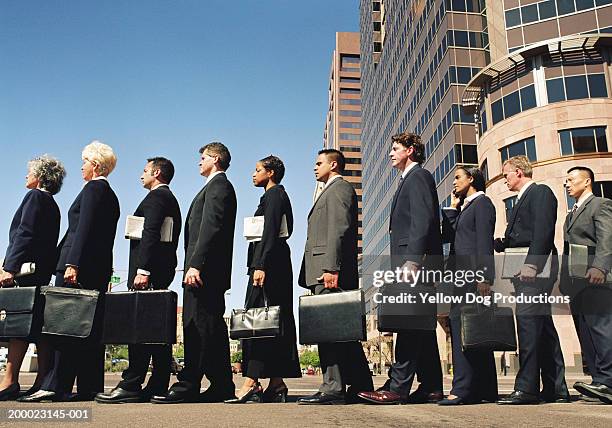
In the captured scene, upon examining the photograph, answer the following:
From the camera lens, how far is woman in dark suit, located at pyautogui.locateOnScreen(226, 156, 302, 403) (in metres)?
5.10

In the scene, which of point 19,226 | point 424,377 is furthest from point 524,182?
point 19,226

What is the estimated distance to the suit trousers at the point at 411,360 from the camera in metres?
4.66

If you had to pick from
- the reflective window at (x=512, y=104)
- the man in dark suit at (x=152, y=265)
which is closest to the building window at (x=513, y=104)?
the reflective window at (x=512, y=104)

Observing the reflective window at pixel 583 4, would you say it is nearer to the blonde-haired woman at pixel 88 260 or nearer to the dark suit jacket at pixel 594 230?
the dark suit jacket at pixel 594 230

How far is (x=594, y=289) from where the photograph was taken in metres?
5.05

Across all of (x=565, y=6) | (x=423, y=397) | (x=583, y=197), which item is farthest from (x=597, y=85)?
(x=423, y=397)

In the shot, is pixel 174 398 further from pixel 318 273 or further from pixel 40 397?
pixel 318 273

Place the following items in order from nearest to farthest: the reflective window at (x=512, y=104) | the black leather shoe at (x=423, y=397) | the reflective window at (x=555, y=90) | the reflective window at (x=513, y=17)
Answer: the black leather shoe at (x=423, y=397), the reflective window at (x=555, y=90), the reflective window at (x=512, y=104), the reflective window at (x=513, y=17)

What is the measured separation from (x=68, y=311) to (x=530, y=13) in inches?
1348

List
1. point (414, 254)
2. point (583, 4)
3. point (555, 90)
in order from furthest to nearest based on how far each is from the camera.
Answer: point (583, 4) → point (555, 90) → point (414, 254)

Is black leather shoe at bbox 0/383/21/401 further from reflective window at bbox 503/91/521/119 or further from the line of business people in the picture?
reflective window at bbox 503/91/521/119

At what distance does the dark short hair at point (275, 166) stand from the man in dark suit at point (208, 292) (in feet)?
1.93

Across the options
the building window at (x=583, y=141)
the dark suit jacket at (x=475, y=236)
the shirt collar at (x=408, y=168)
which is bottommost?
the dark suit jacket at (x=475, y=236)

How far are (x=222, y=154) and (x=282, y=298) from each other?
4.90 ft
